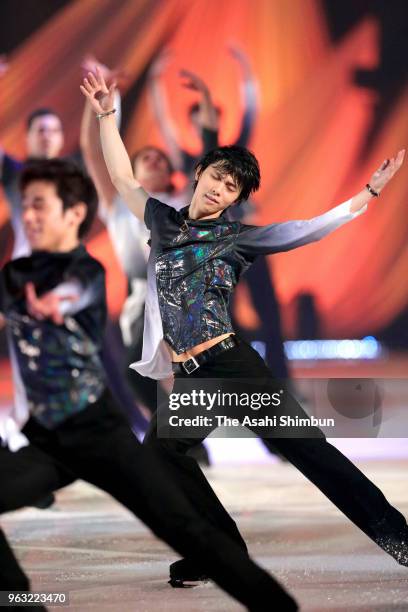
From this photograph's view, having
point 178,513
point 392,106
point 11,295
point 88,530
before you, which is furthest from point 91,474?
point 392,106

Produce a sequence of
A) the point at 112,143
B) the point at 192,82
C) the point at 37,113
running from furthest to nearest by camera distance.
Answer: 1. the point at 37,113
2. the point at 192,82
3. the point at 112,143

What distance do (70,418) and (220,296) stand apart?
999 millimetres

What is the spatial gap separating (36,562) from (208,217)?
146cm

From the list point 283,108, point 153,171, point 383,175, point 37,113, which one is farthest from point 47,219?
point 283,108

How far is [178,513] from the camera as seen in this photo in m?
2.45

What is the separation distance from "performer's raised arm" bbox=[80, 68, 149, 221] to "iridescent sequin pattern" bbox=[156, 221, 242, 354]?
24cm

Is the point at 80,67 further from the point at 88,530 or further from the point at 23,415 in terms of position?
the point at 23,415

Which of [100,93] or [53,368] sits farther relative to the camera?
[100,93]

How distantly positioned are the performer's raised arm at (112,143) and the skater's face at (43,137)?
3.11 metres

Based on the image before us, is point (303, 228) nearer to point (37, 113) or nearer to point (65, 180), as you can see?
point (65, 180)

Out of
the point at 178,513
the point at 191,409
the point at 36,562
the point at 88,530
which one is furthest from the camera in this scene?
the point at 88,530

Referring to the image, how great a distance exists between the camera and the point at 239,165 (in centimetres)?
331

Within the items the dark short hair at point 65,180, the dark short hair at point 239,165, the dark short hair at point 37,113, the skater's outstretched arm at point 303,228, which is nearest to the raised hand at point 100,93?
the dark short hair at point 239,165

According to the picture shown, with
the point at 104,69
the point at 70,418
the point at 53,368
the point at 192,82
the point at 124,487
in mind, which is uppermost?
the point at 104,69
